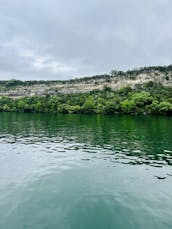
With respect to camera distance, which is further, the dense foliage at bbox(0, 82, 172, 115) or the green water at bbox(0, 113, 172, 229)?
the dense foliage at bbox(0, 82, 172, 115)

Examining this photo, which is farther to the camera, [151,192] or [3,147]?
[3,147]

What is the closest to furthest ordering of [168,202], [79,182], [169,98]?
[168,202]
[79,182]
[169,98]

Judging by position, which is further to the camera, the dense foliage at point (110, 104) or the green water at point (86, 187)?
the dense foliage at point (110, 104)

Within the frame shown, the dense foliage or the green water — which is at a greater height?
the dense foliage

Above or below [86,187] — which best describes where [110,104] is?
above

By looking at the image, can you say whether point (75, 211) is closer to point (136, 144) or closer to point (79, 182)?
point (79, 182)

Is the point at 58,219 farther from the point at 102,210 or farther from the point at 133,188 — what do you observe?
the point at 133,188

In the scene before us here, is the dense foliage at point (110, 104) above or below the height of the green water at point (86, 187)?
above

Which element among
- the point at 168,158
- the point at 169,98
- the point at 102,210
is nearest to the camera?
the point at 102,210

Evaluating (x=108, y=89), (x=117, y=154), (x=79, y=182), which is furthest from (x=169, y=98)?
(x=79, y=182)

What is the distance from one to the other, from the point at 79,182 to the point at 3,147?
2084 centimetres

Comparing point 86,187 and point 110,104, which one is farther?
point 110,104

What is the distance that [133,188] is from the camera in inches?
846

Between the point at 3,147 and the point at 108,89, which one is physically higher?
the point at 108,89
